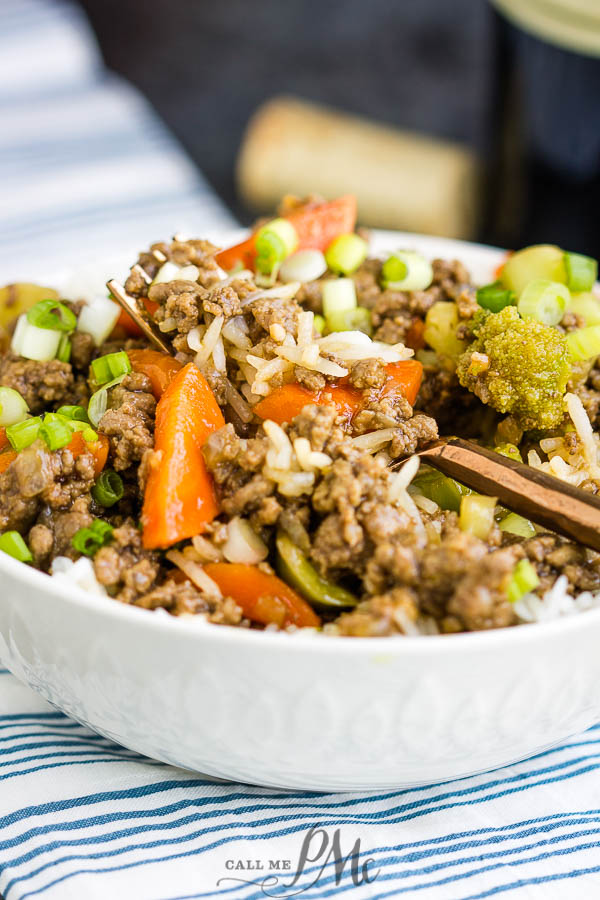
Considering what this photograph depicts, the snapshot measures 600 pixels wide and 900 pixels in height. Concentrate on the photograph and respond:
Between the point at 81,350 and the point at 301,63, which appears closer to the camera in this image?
the point at 81,350

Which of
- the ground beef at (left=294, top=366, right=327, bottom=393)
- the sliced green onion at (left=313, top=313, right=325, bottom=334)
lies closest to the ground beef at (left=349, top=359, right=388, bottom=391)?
the ground beef at (left=294, top=366, right=327, bottom=393)

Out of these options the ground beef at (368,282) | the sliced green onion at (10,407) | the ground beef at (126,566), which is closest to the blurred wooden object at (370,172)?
the ground beef at (368,282)

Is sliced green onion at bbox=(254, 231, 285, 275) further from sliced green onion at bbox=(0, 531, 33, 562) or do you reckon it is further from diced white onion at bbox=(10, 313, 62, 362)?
sliced green onion at bbox=(0, 531, 33, 562)

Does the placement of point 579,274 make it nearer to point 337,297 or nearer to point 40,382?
point 337,297

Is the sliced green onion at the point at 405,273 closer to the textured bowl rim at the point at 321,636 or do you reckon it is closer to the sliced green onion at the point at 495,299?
the sliced green onion at the point at 495,299

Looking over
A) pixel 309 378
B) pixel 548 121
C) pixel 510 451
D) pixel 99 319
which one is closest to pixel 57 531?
pixel 309 378

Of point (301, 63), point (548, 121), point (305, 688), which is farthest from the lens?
point (301, 63)
